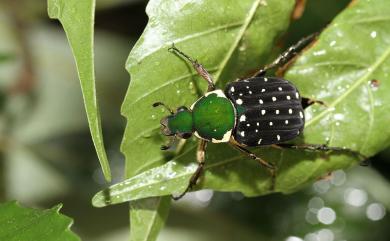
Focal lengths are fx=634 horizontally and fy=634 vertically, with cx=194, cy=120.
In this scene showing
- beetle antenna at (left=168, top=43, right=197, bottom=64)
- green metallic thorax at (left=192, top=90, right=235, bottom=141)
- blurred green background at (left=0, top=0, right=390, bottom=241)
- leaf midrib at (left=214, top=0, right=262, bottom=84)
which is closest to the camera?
beetle antenna at (left=168, top=43, right=197, bottom=64)

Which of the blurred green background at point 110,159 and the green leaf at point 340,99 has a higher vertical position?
the green leaf at point 340,99

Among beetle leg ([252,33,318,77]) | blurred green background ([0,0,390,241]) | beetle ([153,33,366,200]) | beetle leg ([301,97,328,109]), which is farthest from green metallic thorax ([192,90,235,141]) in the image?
blurred green background ([0,0,390,241])

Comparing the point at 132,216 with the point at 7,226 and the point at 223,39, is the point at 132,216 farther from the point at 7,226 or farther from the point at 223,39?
the point at 223,39

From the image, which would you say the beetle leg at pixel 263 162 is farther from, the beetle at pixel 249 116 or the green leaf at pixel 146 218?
the green leaf at pixel 146 218

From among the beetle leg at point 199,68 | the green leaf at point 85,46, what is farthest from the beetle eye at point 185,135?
the green leaf at point 85,46

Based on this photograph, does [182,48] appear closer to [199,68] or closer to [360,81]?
[199,68]

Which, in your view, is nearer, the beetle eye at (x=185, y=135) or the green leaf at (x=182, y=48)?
the green leaf at (x=182, y=48)

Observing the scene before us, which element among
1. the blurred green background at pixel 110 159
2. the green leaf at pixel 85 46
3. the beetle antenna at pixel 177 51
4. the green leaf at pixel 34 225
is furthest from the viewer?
the blurred green background at pixel 110 159

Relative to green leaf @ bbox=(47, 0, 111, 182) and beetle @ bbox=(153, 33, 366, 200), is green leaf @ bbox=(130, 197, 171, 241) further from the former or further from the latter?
green leaf @ bbox=(47, 0, 111, 182)
